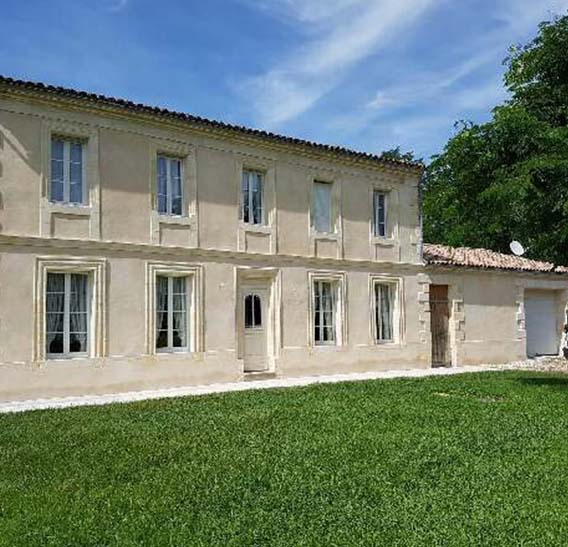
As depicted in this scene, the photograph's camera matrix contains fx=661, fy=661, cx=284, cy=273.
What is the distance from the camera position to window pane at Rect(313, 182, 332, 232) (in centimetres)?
1639

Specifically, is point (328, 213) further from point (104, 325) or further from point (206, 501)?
point (206, 501)

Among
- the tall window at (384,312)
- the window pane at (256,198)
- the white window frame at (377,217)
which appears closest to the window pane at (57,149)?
the window pane at (256,198)

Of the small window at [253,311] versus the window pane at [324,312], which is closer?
the small window at [253,311]

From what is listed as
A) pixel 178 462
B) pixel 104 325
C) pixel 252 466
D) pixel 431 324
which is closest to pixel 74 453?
pixel 178 462

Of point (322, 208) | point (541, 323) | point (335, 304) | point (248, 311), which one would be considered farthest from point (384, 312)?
point (541, 323)

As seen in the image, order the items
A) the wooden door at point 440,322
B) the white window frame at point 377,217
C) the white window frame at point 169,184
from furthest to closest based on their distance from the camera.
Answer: the wooden door at point 440,322 → the white window frame at point 377,217 → the white window frame at point 169,184

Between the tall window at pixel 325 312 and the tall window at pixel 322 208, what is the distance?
138 cm

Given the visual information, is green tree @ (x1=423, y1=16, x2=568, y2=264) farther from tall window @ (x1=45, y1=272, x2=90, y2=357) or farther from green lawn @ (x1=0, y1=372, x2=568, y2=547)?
tall window @ (x1=45, y1=272, x2=90, y2=357)

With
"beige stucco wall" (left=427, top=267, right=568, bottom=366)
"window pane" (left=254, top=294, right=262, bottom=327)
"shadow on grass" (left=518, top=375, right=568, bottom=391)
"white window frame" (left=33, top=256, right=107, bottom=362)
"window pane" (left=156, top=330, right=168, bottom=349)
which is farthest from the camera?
"beige stucco wall" (left=427, top=267, right=568, bottom=366)

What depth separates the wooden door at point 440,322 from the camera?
1919 centimetres

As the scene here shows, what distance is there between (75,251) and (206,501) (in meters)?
8.21

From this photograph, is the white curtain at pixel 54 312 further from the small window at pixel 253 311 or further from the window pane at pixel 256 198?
the window pane at pixel 256 198

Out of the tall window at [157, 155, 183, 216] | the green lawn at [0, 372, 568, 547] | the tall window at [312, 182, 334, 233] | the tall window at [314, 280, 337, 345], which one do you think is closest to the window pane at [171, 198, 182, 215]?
the tall window at [157, 155, 183, 216]

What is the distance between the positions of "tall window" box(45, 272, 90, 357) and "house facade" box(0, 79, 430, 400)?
27 millimetres
